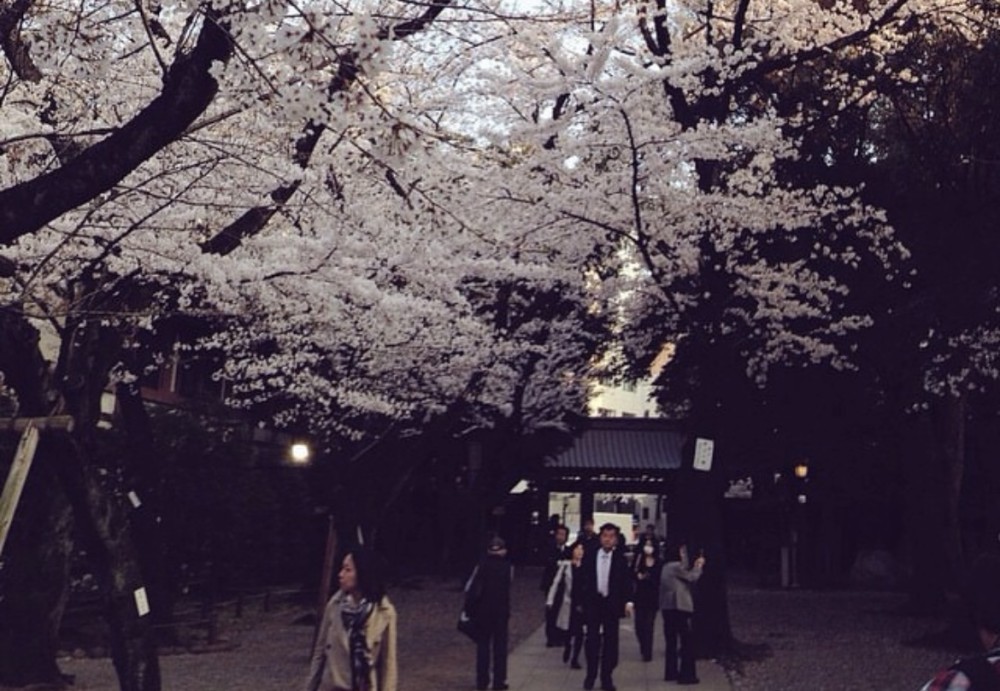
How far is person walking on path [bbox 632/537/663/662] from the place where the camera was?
16547 mm

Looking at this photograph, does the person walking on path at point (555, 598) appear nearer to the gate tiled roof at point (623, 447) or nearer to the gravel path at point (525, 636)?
the gravel path at point (525, 636)

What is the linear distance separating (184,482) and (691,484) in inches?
330

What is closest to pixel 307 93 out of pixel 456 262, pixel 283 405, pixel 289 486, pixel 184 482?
pixel 456 262

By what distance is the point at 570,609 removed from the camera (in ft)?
49.4

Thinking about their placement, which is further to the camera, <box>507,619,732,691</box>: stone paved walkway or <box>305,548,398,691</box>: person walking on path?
<box>507,619,732,691</box>: stone paved walkway

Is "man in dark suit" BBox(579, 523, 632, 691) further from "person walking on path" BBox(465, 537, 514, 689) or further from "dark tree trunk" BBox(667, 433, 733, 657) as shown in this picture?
"dark tree trunk" BBox(667, 433, 733, 657)

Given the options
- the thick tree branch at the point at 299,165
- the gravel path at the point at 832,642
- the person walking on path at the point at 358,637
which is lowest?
the gravel path at the point at 832,642

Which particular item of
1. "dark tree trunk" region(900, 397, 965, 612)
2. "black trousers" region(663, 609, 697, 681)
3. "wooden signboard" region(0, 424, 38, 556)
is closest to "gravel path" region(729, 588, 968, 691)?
"black trousers" region(663, 609, 697, 681)

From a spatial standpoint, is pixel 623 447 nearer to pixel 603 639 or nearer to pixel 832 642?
pixel 832 642

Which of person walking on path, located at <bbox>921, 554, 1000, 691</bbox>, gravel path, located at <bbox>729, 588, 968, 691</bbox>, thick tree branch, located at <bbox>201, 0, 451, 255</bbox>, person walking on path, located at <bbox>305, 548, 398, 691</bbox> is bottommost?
gravel path, located at <bbox>729, 588, 968, 691</bbox>

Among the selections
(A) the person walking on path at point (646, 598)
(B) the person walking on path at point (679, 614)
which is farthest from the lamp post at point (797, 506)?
(B) the person walking on path at point (679, 614)

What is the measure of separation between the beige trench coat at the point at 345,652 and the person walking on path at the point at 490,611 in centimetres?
565

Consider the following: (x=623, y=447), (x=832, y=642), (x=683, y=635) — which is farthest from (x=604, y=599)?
(x=623, y=447)

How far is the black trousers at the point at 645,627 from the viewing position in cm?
1661
